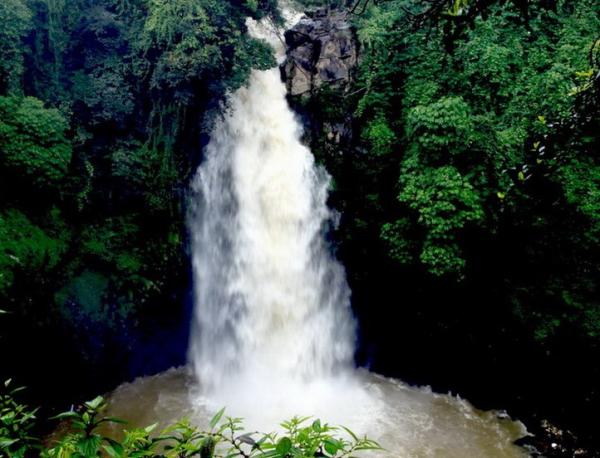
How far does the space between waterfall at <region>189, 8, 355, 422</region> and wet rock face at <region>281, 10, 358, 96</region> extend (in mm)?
1485

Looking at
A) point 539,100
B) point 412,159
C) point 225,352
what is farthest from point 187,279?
point 539,100

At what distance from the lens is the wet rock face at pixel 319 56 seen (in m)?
11.4

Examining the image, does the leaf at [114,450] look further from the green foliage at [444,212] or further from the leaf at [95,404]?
the green foliage at [444,212]

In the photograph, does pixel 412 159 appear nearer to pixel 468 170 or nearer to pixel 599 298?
pixel 468 170

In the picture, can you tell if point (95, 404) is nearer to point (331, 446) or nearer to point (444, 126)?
point (331, 446)

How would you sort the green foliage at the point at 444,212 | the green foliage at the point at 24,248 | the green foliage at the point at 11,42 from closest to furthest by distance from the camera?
the green foliage at the point at 24,248 → the green foliage at the point at 444,212 → the green foliage at the point at 11,42

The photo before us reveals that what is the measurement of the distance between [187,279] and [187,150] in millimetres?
3203

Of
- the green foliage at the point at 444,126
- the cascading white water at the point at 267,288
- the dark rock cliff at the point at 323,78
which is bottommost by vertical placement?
the cascading white water at the point at 267,288

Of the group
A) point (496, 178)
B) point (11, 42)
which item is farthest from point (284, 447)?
point (11, 42)

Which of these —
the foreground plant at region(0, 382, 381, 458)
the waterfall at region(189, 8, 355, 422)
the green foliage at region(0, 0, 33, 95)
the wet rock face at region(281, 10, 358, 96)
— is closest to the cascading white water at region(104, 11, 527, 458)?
the waterfall at region(189, 8, 355, 422)

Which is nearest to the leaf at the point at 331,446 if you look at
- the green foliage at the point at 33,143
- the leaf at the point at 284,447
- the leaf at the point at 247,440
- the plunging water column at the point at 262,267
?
the leaf at the point at 284,447

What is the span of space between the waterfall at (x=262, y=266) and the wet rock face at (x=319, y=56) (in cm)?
149

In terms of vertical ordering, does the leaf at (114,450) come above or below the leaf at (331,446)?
below

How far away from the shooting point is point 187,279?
1070 cm
